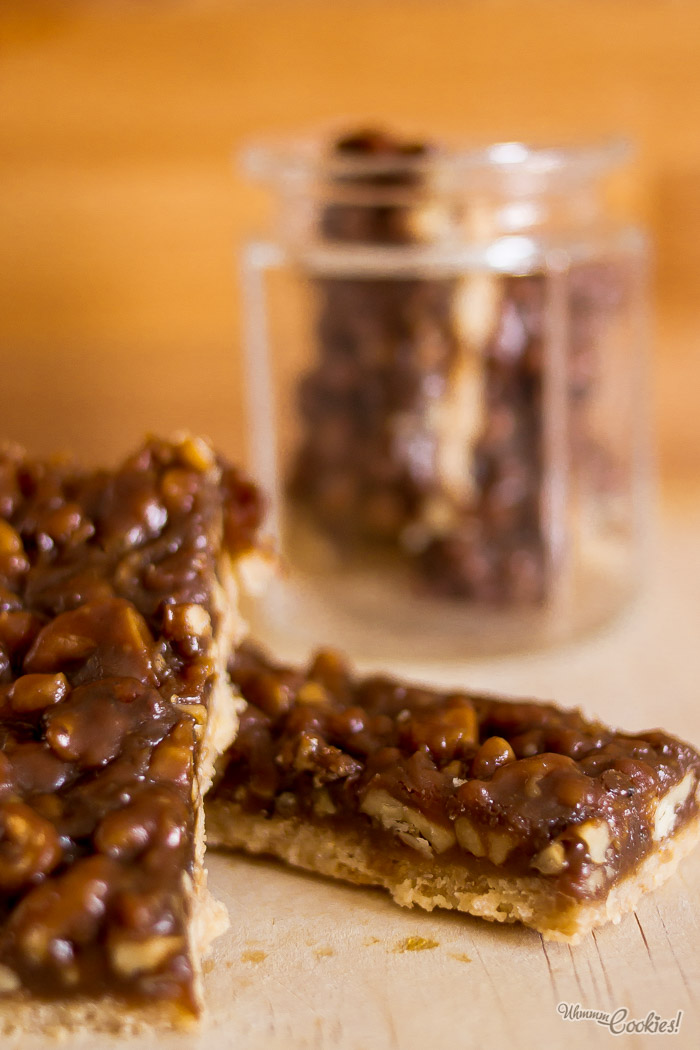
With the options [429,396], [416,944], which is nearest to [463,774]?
[416,944]

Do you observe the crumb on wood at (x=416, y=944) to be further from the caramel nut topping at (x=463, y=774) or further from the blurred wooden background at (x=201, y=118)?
the blurred wooden background at (x=201, y=118)

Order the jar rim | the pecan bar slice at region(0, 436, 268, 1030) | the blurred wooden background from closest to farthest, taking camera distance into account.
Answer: the pecan bar slice at region(0, 436, 268, 1030), the jar rim, the blurred wooden background

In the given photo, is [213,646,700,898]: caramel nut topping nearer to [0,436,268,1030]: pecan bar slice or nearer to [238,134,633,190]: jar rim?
[0,436,268,1030]: pecan bar slice

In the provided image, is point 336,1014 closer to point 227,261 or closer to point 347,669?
point 347,669

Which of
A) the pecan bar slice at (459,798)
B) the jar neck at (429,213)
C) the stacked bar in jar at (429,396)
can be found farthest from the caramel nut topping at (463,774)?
the jar neck at (429,213)

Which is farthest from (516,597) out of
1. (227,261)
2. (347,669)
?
(227,261)

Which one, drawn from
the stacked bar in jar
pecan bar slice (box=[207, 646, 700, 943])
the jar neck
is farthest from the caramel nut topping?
the jar neck
